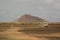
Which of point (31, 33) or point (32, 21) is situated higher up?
point (32, 21)

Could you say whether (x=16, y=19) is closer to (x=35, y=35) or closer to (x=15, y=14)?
(x=15, y=14)

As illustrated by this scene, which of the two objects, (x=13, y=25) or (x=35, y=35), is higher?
(x=13, y=25)

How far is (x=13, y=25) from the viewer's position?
1.23 meters

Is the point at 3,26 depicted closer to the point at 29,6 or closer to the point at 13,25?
the point at 13,25

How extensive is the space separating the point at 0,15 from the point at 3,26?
0.11 m

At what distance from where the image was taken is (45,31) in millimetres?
1224

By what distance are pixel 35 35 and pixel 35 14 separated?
20 centimetres

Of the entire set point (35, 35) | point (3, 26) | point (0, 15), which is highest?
point (0, 15)

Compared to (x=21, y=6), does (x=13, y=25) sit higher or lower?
lower

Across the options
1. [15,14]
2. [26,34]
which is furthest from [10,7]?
[26,34]

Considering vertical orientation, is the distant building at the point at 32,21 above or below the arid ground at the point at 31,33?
above

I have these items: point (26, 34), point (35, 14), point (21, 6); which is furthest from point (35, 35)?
point (21, 6)

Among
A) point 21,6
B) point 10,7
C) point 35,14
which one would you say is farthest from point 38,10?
point 10,7

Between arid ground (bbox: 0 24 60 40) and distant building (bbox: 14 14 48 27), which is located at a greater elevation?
distant building (bbox: 14 14 48 27)
